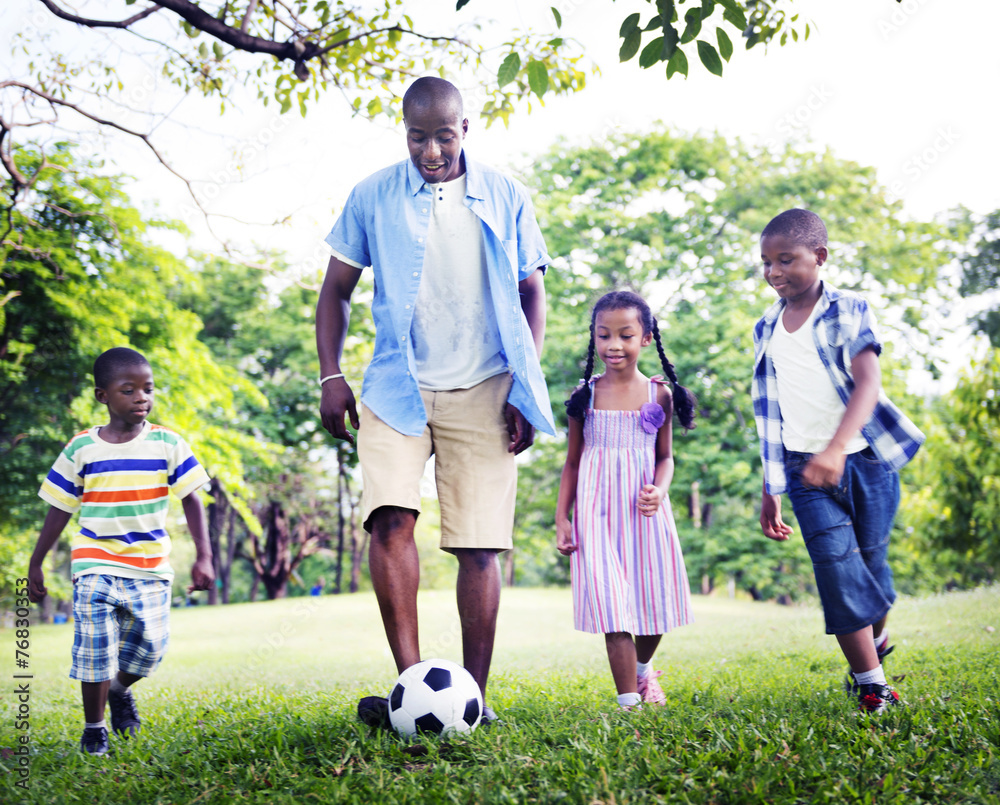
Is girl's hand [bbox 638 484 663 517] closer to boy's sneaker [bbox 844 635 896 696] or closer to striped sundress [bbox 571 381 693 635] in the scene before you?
striped sundress [bbox 571 381 693 635]

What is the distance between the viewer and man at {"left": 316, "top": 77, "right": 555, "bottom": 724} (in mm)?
3320

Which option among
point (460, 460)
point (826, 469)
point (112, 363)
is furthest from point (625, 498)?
point (112, 363)

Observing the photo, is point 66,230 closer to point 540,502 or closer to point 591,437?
point 591,437

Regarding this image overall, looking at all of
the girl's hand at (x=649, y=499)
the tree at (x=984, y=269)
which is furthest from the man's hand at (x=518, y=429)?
the tree at (x=984, y=269)

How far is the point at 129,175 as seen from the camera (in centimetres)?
1381

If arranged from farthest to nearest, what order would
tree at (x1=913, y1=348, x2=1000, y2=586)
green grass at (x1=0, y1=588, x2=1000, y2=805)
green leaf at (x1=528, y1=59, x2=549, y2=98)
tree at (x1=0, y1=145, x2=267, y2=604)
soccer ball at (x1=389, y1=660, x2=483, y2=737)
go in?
tree at (x1=913, y1=348, x2=1000, y2=586)
tree at (x1=0, y1=145, x2=267, y2=604)
green leaf at (x1=528, y1=59, x2=549, y2=98)
soccer ball at (x1=389, y1=660, x2=483, y2=737)
green grass at (x1=0, y1=588, x2=1000, y2=805)

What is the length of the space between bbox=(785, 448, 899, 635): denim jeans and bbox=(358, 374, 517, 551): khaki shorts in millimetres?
1259

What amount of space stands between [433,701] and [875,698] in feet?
5.92

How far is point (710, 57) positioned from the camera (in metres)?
3.39

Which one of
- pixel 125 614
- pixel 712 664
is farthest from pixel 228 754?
pixel 712 664

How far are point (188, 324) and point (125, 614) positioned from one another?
12229mm

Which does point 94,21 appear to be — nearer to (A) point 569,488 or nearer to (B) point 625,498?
(A) point 569,488

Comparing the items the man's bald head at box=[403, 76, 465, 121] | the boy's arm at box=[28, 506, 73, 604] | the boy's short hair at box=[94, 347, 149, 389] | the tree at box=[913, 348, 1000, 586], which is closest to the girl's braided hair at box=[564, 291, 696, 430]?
the man's bald head at box=[403, 76, 465, 121]

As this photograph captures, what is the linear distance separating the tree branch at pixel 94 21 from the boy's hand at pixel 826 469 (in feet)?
18.3
